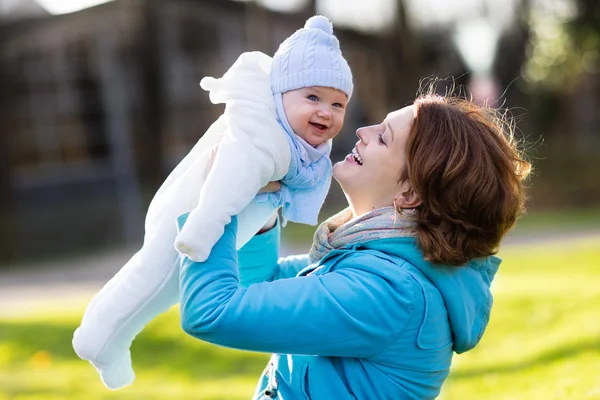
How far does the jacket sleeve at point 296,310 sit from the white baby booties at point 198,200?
0.63 ft

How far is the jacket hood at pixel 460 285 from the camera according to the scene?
204cm

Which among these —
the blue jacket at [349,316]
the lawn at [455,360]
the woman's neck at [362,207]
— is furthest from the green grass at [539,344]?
the woman's neck at [362,207]

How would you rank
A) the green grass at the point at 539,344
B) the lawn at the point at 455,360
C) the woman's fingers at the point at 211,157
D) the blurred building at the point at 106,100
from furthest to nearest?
1. the blurred building at the point at 106,100
2. the lawn at the point at 455,360
3. the green grass at the point at 539,344
4. the woman's fingers at the point at 211,157

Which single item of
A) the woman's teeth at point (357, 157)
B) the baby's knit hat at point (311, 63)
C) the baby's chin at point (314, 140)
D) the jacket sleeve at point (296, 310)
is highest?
the baby's knit hat at point (311, 63)

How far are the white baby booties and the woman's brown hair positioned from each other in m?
0.40

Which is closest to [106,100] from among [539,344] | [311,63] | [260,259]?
[539,344]

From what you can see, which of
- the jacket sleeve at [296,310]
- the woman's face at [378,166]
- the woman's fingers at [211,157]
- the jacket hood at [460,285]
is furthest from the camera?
the woman's fingers at [211,157]

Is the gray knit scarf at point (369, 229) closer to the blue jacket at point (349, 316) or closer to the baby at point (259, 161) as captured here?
the blue jacket at point (349, 316)

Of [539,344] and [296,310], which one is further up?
[296,310]

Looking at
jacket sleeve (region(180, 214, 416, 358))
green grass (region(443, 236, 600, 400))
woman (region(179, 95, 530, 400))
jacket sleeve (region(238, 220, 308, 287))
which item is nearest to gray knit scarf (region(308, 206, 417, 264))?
woman (region(179, 95, 530, 400))

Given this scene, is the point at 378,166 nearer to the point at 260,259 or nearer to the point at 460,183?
the point at 460,183

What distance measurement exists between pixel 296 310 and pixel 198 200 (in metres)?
0.55

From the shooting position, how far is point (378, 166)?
7.13 ft

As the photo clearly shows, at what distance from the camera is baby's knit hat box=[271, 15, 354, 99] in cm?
234
